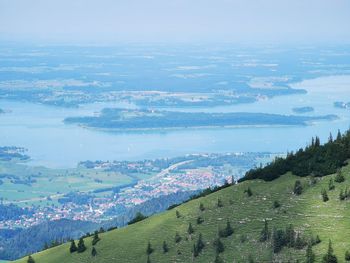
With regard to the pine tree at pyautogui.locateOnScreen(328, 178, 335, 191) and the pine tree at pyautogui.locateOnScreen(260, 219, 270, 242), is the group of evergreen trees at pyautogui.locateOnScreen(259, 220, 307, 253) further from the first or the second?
the pine tree at pyautogui.locateOnScreen(328, 178, 335, 191)

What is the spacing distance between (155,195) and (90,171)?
38.1 metres

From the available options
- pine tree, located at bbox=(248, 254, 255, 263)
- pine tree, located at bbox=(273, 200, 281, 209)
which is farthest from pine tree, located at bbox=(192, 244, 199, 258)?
pine tree, located at bbox=(273, 200, 281, 209)

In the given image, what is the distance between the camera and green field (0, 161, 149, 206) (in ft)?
530

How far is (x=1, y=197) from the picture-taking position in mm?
162375

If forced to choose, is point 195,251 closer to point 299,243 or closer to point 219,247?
point 219,247

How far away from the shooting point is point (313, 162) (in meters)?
50.6

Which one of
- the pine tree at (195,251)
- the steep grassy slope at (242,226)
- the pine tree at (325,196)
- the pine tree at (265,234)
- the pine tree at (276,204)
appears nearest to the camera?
the steep grassy slope at (242,226)

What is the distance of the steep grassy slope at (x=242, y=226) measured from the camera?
38906mm

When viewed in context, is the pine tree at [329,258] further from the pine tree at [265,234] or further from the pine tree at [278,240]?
the pine tree at [265,234]

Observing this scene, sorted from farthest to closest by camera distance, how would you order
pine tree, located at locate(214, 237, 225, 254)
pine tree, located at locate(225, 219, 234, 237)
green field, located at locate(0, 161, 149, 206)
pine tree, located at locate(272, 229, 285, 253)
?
1. green field, located at locate(0, 161, 149, 206)
2. pine tree, located at locate(225, 219, 234, 237)
3. pine tree, located at locate(214, 237, 225, 254)
4. pine tree, located at locate(272, 229, 285, 253)

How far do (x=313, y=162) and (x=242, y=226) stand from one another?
10.1 metres

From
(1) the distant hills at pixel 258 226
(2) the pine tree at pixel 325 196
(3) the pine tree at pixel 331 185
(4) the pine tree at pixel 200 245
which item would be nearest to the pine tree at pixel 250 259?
(1) the distant hills at pixel 258 226

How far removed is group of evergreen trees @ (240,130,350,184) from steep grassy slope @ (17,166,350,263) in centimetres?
80

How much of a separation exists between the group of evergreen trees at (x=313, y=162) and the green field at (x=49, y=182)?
108 metres
